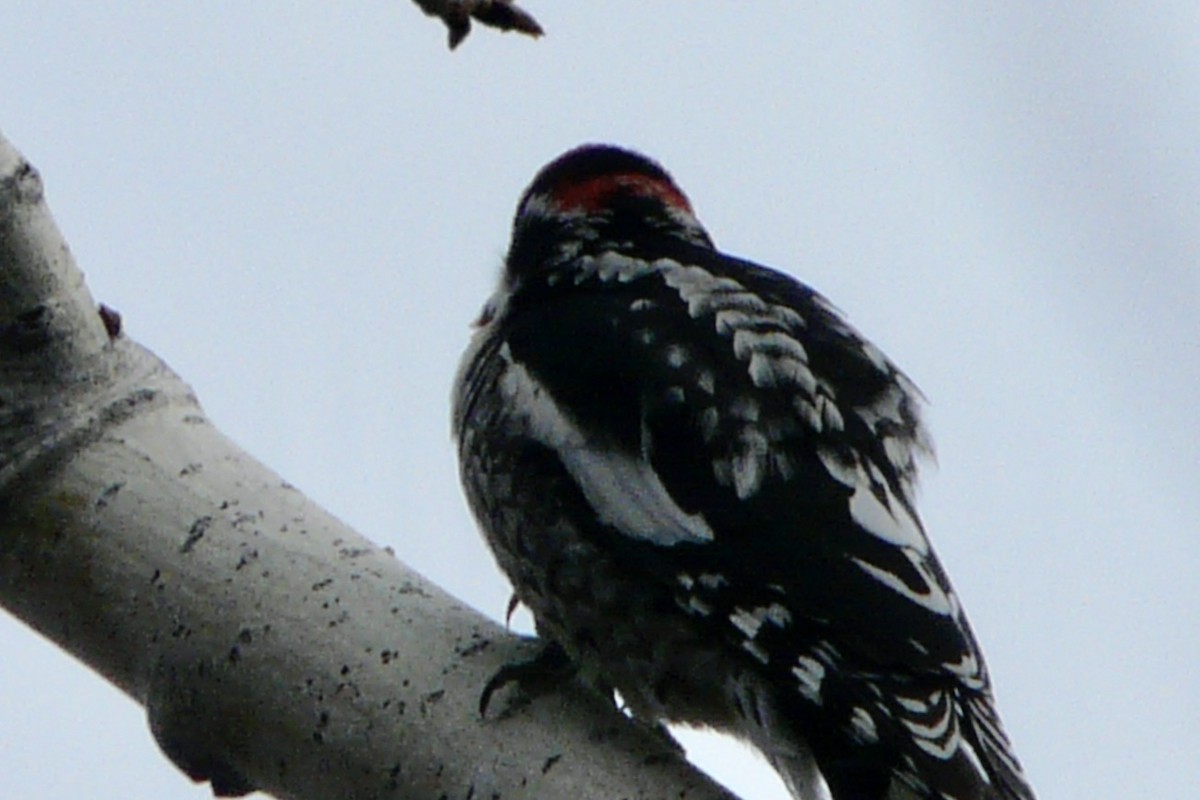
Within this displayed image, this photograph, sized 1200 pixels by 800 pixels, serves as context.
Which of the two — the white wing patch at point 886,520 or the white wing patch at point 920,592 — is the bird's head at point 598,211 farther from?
the white wing patch at point 920,592

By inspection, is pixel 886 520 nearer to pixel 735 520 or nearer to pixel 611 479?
pixel 735 520

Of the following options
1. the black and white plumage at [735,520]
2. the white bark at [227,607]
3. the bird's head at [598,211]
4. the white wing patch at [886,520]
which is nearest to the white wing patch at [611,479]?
the black and white plumage at [735,520]

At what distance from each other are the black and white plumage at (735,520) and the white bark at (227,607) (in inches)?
12.5

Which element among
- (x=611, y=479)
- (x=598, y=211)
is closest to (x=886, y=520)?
(x=611, y=479)

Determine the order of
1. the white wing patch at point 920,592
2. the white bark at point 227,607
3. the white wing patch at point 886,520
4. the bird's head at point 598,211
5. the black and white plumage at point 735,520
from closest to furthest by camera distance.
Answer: the white bark at point 227,607 < the black and white plumage at point 735,520 < the white wing patch at point 920,592 < the white wing patch at point 886,520 < the bird's head at point 598,211

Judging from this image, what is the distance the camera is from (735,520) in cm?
188

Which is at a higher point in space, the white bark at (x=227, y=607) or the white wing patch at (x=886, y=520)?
the white wing patch at (x=886, y=520)

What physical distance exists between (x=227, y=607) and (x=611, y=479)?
662 mm

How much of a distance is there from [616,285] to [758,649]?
2.84 feet

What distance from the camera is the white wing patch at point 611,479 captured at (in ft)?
6.23

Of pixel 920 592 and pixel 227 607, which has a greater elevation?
pixel 920 592

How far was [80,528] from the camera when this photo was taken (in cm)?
156

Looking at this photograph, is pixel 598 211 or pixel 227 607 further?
pixel 598 211

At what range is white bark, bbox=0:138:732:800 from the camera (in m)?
1.39
